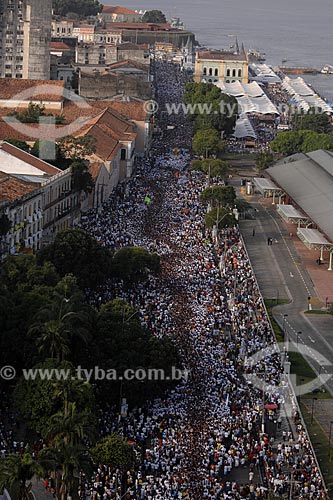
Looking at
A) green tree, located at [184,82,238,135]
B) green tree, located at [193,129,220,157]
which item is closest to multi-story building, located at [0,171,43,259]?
green tree, located at [193,129,220,157]

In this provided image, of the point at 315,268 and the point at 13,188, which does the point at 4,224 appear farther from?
the point at 315,268

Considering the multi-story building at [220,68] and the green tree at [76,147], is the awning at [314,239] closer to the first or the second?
the green tree at [76,147]

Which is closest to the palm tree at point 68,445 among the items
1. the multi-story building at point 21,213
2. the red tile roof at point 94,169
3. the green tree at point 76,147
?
the multi-story building at point 21,213

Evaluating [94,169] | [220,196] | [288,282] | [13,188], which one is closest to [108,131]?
[94,169]

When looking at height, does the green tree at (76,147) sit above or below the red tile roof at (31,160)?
below

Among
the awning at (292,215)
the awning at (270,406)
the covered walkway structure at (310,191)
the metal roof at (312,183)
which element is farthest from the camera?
the awning at (292,215)
